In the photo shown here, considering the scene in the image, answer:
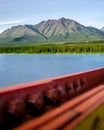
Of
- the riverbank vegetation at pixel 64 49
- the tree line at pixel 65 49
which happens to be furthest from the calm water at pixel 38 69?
the riverbank vegetation at pixel 64 49

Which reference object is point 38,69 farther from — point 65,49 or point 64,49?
point 64,49

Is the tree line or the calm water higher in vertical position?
the calm water

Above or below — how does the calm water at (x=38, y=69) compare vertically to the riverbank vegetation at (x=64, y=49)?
above

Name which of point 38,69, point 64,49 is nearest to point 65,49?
point 64,49

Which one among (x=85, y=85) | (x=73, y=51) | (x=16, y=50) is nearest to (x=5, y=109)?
(x=85, y=85)

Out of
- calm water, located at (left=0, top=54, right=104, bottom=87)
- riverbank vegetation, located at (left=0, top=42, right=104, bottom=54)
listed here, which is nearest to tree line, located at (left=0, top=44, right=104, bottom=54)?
riverbank vegetation, located at (left=0, top=42, right=104, bottom=54)

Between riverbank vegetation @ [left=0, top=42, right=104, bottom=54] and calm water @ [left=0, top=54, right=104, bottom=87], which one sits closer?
calm water @ [left=0, top=54, right=104, bottom=87]

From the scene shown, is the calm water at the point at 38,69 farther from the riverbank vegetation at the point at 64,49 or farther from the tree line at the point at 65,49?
the riverbank vegetation at the point at 64,49

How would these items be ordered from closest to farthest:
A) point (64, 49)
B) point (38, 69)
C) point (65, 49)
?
1. point (38, 69)
2. point (65, 49)
3. point (64, 49)

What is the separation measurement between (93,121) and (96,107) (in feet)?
0.19

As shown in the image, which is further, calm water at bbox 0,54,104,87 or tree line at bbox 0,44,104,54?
tree line at bbox 0,44,104,54

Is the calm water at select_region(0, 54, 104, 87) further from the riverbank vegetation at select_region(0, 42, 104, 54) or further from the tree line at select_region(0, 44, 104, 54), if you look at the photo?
the riverbank vegetation at select_region(0, 42, 104, 54)

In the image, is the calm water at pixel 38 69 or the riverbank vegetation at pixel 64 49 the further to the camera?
the riverbank vegetation at pixel 64 49

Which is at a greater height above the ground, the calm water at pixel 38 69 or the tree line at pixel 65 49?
the calm water at pixel 38 69
